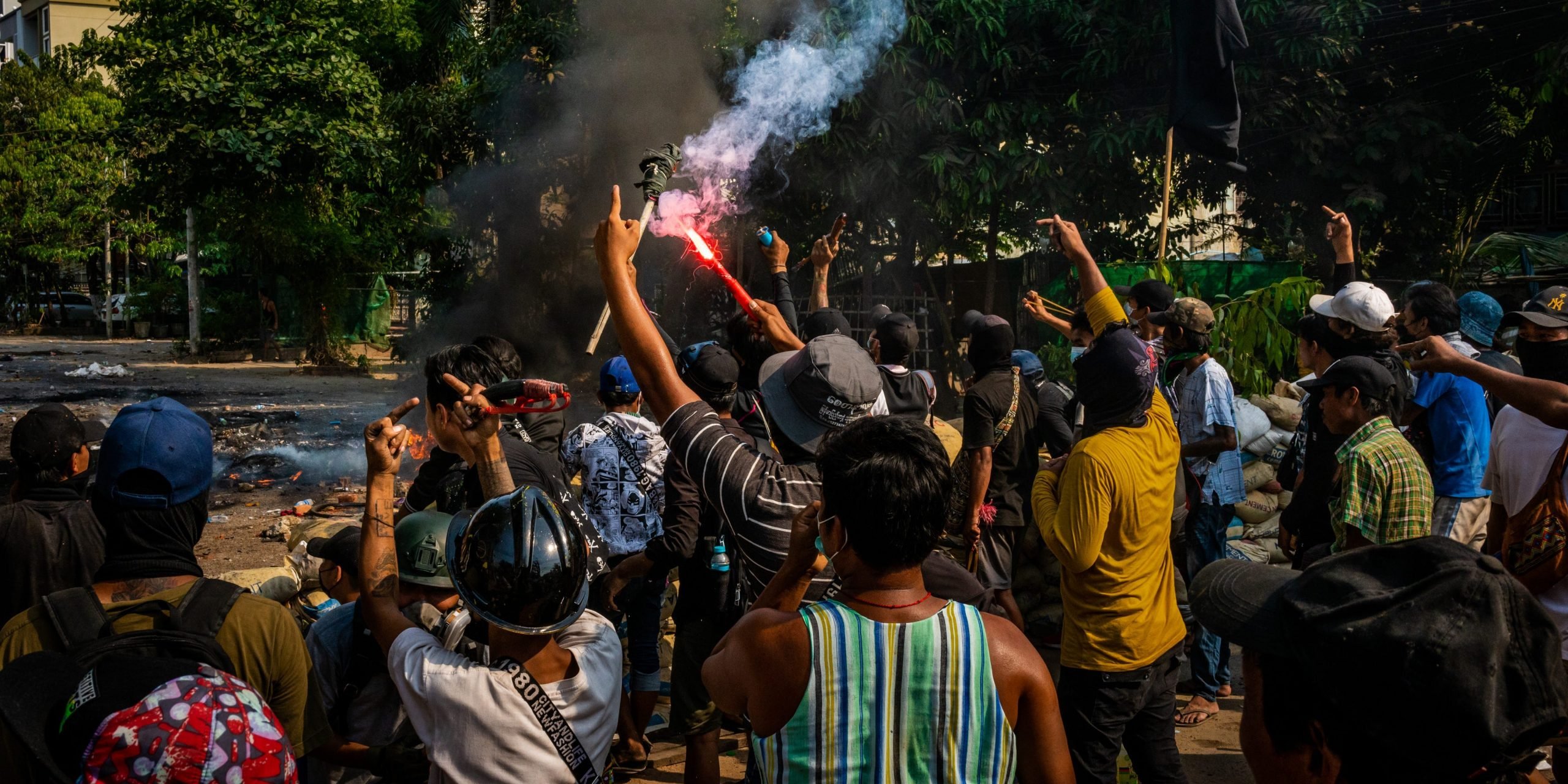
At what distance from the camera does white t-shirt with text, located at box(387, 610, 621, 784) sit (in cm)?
205

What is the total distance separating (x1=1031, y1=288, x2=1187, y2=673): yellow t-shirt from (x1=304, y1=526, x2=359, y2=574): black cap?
215 cm

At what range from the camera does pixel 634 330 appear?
7.58 ft

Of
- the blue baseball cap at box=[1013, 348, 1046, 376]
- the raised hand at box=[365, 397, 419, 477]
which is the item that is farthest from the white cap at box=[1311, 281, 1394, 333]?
the raised hand at box=[365, 397, 419, 477]

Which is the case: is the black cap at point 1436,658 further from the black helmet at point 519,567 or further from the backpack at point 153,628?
the backpack at point 153,628

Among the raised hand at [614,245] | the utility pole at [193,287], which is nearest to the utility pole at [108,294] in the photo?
the utility pole at [193,287]

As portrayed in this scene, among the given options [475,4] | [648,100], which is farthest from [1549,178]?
[475,4]

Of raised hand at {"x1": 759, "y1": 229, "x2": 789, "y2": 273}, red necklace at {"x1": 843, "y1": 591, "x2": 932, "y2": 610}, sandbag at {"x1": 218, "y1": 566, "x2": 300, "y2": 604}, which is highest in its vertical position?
raised hand at {"x1": 759, "y1": 229, "x2": 789, "y2": 273}

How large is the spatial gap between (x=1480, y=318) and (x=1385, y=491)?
2.23 m

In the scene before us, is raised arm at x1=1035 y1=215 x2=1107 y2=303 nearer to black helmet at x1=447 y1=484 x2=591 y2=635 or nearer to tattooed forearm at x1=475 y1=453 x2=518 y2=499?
tattooed forearm at x1=475 y1=453 x2=518 y2=499

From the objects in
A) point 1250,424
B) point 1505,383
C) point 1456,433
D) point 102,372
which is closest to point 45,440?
point 1505,383

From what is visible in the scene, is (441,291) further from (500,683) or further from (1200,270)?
(500,683)

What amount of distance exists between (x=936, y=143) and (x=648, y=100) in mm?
3648

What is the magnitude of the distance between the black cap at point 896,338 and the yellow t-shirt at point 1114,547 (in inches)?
77.8

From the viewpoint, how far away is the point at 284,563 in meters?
7.41
